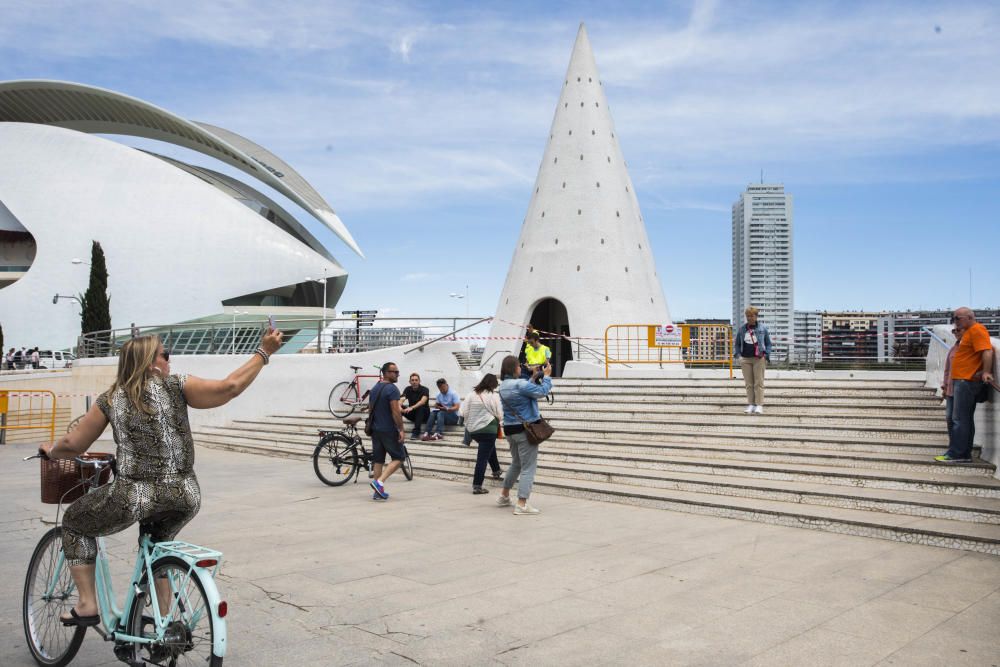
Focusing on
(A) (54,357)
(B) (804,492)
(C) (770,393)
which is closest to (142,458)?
(B) (804,492)

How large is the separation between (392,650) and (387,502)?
15.2ft

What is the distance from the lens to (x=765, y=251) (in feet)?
417

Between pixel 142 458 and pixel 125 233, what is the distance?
38540 mm

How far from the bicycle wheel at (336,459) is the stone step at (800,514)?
5.62 feet

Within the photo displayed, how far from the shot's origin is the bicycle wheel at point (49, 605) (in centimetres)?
356

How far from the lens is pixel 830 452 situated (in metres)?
8.68

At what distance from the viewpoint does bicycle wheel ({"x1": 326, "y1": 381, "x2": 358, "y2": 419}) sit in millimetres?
15234

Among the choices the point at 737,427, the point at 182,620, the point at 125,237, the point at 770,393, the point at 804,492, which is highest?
the point at 125,237

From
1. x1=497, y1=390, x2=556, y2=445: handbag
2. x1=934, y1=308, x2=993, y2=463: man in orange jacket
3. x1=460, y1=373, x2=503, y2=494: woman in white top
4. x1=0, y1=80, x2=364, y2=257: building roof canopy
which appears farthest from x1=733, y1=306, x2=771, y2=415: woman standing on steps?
x1=0, y1=80, x2=364, y2=257: building roof canopy

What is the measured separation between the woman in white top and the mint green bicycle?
5244mm

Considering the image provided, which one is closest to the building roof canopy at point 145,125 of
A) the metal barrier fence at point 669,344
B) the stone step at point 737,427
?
the metal barrier fence at point 669,344

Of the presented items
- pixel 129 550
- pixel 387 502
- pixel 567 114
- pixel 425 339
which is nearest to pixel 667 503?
pixel 387 502

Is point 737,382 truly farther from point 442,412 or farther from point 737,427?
point 442,412

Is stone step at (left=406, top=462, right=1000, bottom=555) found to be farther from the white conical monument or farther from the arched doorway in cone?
the arched doorway in cone
